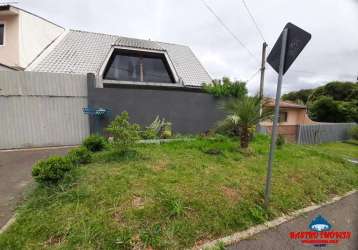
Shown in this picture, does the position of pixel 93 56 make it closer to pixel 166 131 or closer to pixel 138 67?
pixel 138 67

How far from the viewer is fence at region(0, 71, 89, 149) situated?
609cm

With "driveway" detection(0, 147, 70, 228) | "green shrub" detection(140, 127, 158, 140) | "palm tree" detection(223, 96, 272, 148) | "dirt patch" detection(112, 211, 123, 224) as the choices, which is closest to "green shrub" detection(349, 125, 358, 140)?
"palm tree" detection(223, 96, 272, 148)

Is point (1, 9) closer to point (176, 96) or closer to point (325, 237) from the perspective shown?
point (176, 96)

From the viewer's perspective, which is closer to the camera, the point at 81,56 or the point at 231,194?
the point at 231,194

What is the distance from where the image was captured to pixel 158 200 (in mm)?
2666

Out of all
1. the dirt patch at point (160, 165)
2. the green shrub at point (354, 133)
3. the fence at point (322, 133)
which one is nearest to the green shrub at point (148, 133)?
the dirt patch at point (160, 165)

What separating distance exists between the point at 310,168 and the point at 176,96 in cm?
556

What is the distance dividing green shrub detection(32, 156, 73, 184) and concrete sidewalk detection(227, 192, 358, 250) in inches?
121

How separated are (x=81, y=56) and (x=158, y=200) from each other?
10.0m

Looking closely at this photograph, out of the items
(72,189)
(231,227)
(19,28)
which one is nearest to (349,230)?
(231,227)

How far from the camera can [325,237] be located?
7.65 ft

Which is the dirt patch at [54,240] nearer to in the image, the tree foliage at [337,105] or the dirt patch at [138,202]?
the dirt patch at [138,202]

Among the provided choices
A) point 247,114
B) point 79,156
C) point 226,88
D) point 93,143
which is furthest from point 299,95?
point 79,156
